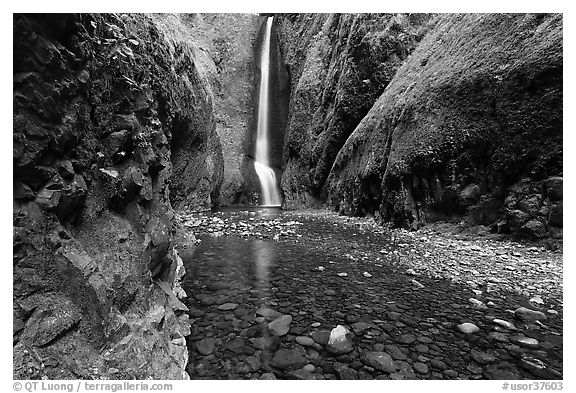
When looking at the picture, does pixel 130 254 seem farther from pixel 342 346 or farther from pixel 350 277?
pixel 350 277

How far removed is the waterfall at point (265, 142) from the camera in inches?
1275

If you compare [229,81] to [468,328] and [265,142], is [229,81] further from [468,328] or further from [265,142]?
[468,328]

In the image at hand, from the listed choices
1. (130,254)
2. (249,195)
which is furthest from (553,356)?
(249,195)

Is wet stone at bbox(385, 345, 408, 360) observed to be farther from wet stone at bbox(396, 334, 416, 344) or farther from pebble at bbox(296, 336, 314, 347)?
pebble at bbox(296, 336, 314, 347)

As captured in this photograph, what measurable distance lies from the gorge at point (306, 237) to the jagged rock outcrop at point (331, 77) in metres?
2.06

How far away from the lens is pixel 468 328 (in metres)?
3.67

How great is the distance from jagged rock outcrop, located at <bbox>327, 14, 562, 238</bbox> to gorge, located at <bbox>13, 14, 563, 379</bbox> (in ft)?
0.17

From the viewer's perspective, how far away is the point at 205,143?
2162 centimetres

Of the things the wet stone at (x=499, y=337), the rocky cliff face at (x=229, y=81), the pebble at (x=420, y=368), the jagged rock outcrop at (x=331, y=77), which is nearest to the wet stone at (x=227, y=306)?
the pebble at (x=420, y=368)

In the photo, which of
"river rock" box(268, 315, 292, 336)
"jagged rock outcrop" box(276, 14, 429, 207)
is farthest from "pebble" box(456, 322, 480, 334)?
"jagged rock outcrop" box(276, 14, 429, 207)

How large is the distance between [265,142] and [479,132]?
29.9 meters

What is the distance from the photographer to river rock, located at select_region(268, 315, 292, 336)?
3689 mm

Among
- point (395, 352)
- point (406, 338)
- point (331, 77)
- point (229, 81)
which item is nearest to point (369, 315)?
point (406, 338)
